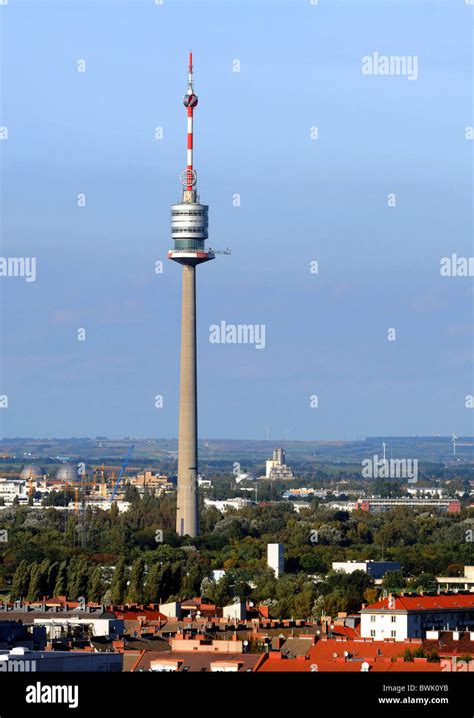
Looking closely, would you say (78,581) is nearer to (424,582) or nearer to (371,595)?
(371,595)

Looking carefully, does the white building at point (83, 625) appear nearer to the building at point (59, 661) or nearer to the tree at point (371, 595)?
the building at point (59, 661)

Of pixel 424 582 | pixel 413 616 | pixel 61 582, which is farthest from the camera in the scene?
pixel 424 582

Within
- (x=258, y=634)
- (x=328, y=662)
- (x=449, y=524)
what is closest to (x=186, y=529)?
(x=449, y=524)

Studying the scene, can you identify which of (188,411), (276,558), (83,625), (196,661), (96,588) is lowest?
(196,661)

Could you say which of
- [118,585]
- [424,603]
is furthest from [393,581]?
[424,603]

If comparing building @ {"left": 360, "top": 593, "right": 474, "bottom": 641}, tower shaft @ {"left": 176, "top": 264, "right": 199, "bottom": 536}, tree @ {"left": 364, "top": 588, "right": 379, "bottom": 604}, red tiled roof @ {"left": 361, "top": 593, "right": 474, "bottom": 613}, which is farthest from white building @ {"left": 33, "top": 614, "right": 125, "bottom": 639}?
tower shaft @ {"left": 176, "top": 264, "right": 199, "bottom": 536}

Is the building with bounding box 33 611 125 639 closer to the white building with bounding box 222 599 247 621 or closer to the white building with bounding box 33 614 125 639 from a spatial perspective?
the white building with bounding box 33 614 125 639

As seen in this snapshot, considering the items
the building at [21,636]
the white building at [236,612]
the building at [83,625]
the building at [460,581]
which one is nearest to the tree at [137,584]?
the white building at [236,612]
